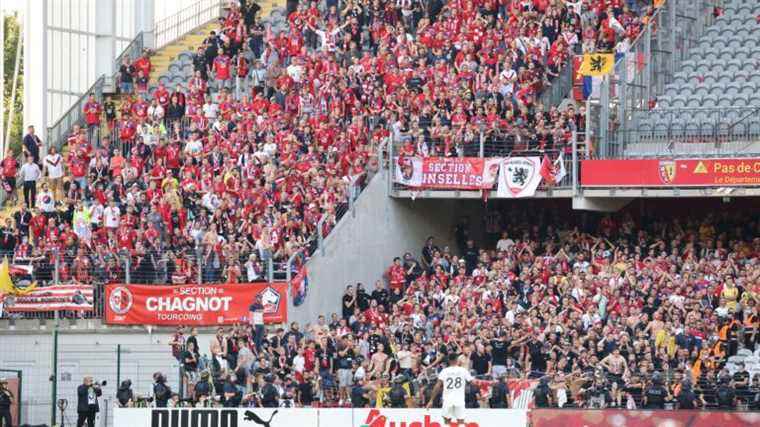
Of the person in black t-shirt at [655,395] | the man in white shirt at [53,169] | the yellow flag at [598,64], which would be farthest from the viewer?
the man in white shirt at [53,169]

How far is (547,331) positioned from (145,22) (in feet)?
64.5

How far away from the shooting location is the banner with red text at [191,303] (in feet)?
129

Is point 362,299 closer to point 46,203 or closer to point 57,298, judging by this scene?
point 57,298

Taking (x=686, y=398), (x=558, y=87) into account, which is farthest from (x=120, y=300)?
(x=686, y=398)

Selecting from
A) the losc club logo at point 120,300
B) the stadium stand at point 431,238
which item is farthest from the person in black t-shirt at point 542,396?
the losc club logo at point 120,300

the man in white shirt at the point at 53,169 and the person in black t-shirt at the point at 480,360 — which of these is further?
the man in white shirt at the point at 53,169

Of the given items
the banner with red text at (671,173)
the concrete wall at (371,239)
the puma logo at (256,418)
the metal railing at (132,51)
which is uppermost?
the metal railing at (132,51)

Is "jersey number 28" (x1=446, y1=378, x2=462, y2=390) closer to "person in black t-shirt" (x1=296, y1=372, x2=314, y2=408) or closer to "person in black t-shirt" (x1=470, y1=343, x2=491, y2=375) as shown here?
"person in black t-shirt" (x1=296, y1=372, x2=314, y2=408)

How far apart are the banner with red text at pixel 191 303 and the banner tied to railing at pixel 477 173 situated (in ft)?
14.4

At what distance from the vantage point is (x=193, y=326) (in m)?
39.6

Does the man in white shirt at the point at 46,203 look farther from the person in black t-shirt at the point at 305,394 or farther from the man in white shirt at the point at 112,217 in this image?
the person in black t-shirt at the point at 305,394

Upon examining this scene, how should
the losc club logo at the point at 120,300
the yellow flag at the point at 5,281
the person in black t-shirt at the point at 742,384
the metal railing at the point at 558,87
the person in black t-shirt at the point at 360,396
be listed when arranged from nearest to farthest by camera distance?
the person in black t-shirt at the point at 742,384 → the person in black t-shirt at the point at 360,396 → the yellow flag at the point at 5,281 → the losc club logo at the point at 120,300 → the metal railing at the point at 558,87

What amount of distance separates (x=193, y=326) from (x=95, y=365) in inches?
88.8

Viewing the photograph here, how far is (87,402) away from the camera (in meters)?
35.9
